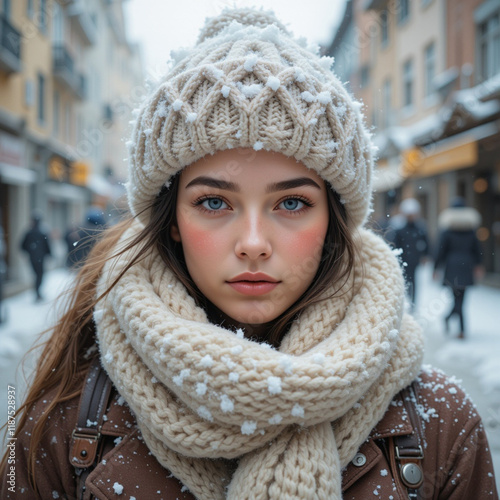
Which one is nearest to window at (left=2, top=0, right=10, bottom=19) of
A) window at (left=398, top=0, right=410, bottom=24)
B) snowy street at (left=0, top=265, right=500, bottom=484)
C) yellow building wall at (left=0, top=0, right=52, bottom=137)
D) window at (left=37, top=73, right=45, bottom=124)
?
yellow building wall at (left=0, top=0, right=52, bottom=137)

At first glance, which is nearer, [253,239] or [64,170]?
[253,239]

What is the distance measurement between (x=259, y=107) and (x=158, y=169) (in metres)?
0.33

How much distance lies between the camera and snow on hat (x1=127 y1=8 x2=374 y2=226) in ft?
3.73

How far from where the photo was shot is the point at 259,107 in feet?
3.71

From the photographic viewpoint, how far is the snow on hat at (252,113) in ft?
3.73

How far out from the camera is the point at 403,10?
1391 centimetres

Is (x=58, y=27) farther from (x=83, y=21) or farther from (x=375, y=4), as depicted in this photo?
(x=375, y=4)

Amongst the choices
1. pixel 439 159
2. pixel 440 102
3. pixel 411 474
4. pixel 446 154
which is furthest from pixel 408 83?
pixel 411 474

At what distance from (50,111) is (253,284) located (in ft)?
51.4

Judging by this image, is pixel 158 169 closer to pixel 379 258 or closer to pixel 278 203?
pixel 278 203

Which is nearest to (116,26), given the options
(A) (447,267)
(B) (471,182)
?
(B) (471,182)

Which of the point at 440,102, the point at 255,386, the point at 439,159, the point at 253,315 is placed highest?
the point at 440,102

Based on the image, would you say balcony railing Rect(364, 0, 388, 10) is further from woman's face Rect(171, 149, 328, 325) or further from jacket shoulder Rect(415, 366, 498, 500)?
jacket shoulder Rect(415, 366, 498, 500)

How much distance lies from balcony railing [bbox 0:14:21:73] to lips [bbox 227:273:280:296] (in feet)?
35.0
